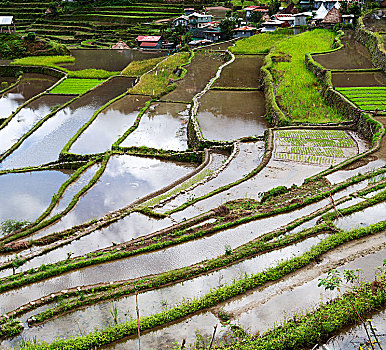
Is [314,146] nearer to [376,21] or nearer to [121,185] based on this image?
[121,185]

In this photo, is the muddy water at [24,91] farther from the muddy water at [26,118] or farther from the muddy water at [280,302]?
the muddy water at [280,302]

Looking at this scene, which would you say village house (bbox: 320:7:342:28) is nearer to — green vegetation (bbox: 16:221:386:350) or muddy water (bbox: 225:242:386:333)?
muddy water (bbox: 225:242:386:333)

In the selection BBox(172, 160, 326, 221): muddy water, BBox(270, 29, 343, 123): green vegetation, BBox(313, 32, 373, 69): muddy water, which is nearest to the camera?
BBox(172, 160, 326, 221): muddy water

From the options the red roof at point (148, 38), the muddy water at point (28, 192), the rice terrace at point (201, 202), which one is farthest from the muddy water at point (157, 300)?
the red roof at point (148, 38)

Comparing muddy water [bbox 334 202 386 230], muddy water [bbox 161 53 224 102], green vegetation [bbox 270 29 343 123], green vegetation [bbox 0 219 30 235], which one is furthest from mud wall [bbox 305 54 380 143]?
green vegetation [bbox 0 219 30 235]

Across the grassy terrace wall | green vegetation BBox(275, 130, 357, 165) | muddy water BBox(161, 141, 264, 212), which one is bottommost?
muddy water BBox(161, 141, 264, 212)

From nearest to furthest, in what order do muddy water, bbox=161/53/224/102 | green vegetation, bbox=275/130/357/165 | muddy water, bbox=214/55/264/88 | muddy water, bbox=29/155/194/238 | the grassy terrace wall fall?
muddy water, bbox=29/155/194/238, green vegetation, bbox=275/130/357/165, the grassy terrace wall, muddy water, bbox=161/53/224/102, muddy water, bbox=214/55/264/88

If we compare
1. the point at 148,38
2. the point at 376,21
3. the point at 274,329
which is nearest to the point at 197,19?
the point at 148,38
